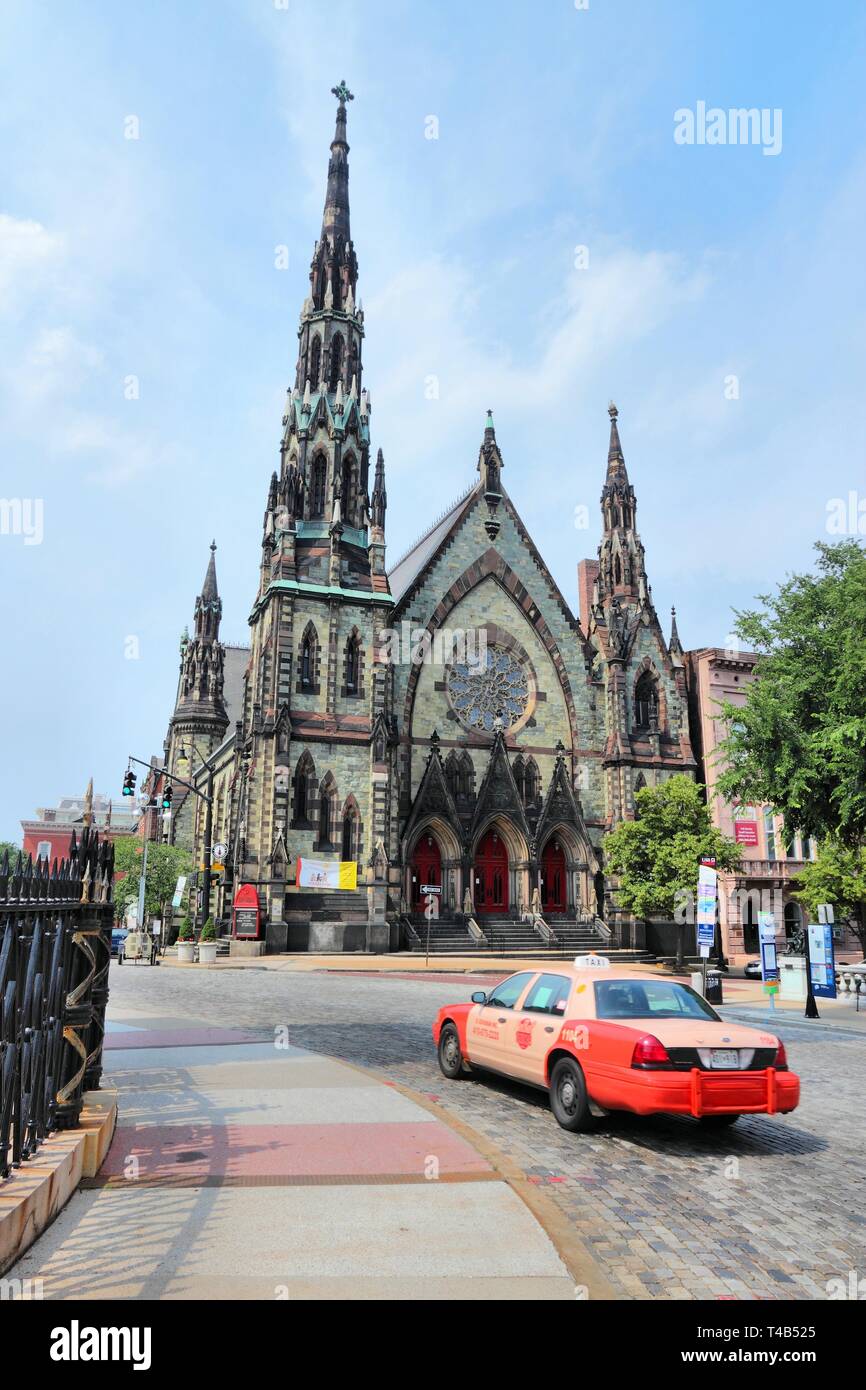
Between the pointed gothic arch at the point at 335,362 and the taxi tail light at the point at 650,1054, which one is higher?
the pointed gothic arch at the point at 335,362

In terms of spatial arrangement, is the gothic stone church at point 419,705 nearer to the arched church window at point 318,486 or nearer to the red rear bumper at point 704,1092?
the arched church window at point 318,486

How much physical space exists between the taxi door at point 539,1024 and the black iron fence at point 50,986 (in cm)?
393

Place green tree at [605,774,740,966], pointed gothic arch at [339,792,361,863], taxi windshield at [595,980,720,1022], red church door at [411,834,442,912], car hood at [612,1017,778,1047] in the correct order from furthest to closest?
red church door at [411,834,442,912] < pointed gothic arch at [339,792,361,863] < green tree at [605,774,740,966] < taxi windshield at [595,980,720,1022] < car hood at [612,1017,778,1047]

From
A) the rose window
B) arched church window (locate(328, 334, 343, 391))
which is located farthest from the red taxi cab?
arched church window (locate(328, 334, 343, 391))

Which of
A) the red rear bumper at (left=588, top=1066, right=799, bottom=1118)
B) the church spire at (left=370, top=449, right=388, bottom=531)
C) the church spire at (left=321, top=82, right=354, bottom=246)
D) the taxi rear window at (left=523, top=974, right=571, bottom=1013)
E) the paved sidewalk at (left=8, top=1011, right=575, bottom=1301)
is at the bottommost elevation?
the paved sidewalk at (left=8, top=1011, right=575, bottom=1301)

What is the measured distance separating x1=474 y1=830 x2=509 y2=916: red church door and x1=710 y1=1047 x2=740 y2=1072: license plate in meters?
37.0

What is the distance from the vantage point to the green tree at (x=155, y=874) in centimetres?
5969

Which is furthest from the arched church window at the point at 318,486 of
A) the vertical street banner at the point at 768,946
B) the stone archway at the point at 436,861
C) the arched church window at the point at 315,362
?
the vertical street banner at the point at 768,946

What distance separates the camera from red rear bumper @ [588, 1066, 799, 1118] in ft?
25.0

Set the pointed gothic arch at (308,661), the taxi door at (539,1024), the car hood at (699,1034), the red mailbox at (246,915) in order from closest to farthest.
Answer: the car hood at (699,1034)
the taxi door at (539,1024)
the red mailbox at (246,915)
the pointed gothic arch at (308,661)

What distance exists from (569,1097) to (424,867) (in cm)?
3576

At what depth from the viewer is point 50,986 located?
20.4ft

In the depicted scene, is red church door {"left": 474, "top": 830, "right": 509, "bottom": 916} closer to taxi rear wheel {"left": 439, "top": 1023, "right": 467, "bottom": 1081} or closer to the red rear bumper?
taxi rear wheel {"left": 439, "top": 1023, "right": 467, "bottom": 1081}

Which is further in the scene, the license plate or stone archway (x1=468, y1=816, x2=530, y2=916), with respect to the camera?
stone archway (x1=468, y1=816, x2=530, y2=916)
